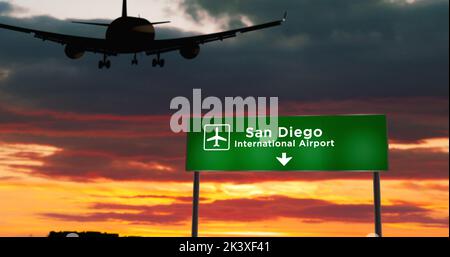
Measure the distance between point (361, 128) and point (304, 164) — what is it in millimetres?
3500

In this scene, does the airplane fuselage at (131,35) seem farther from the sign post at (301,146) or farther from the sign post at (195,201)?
A: the sign post at (195,201)

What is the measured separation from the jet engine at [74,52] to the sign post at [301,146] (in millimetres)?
16419

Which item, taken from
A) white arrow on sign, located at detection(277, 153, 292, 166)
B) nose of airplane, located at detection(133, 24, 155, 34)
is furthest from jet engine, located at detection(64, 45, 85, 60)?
white arrow on sign, located at detection(277, 153, 292, 166)

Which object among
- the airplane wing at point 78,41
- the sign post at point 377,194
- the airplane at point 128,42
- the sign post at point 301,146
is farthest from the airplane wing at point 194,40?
the sign post at point 377,194

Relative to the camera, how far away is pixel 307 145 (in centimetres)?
3572

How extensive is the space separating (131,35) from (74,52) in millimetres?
4646

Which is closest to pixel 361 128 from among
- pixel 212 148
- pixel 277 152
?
pixel 277 152

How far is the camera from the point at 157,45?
48062 mm

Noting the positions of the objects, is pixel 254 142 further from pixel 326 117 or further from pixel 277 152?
pixel 326 117

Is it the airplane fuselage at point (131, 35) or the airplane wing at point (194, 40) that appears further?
the airplane fuselage at point (131, 35)

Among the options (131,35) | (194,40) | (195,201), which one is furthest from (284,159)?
(131,35)

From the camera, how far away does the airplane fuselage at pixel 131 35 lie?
159 ft

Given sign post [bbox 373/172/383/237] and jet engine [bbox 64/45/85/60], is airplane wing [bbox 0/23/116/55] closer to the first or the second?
jet engine [bbox 64/45/85/60]
